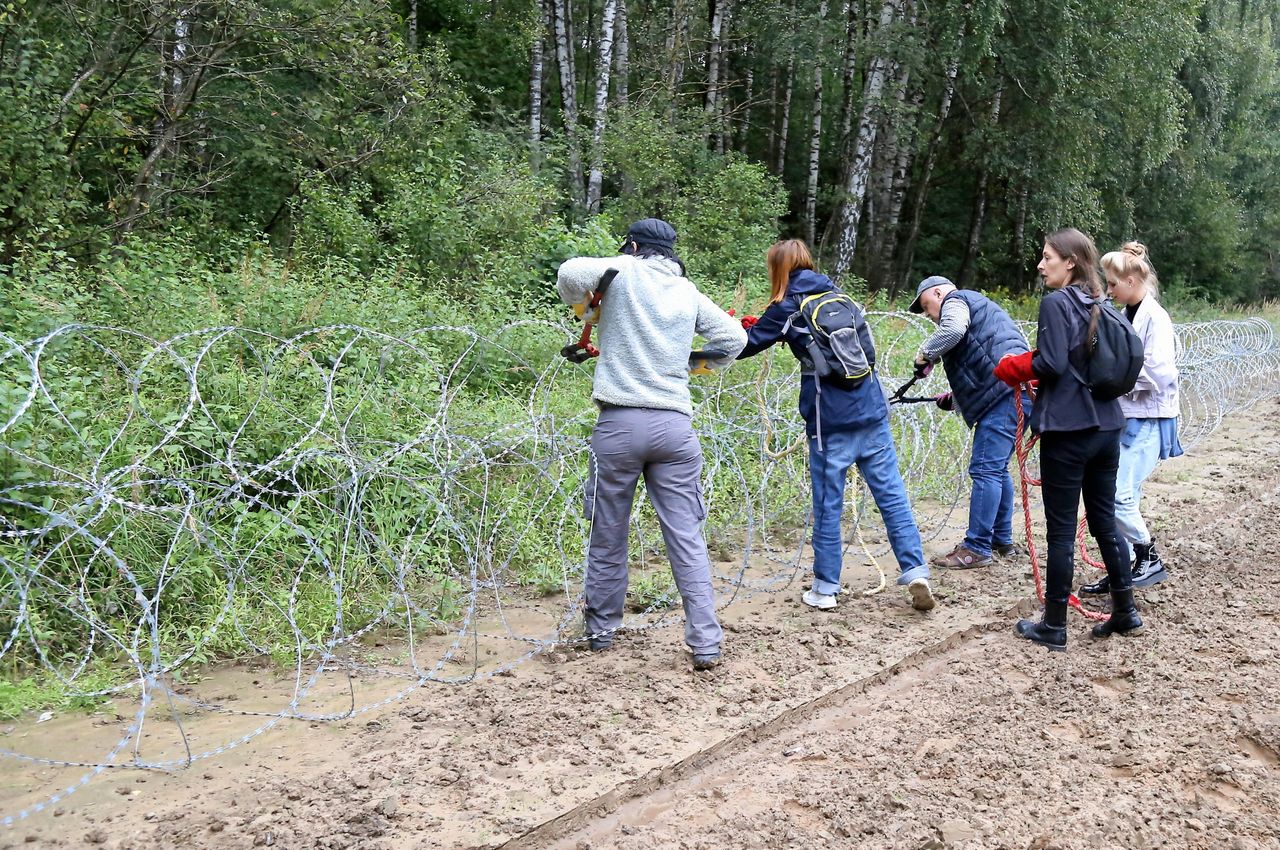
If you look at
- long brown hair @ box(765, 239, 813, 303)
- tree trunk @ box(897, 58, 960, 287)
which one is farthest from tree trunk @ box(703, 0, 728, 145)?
long brown hair @ box(765, 239, 813, 303)

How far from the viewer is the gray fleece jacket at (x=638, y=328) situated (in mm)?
4383

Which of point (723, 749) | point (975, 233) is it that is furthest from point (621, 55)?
point (723, 749)

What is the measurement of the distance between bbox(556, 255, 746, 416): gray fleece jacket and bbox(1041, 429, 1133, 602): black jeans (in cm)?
170

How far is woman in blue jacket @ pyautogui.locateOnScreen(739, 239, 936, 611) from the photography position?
5176mm

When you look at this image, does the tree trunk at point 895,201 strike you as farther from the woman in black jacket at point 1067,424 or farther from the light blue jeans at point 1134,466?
the woman in black jacket at point 1067,424

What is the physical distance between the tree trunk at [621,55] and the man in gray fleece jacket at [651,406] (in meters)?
12.3

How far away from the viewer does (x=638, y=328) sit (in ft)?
14.5

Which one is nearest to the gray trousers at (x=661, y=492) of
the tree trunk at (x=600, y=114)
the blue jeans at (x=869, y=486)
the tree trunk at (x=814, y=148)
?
the blue jeans at (x=869, y=486)

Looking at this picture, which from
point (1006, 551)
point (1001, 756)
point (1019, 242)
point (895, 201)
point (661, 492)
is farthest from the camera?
point (1019, 242)

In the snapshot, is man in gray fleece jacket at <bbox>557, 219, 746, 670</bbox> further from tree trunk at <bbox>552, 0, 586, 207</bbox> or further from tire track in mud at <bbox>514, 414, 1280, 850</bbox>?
tree trunk at <bbox>552, 0, 586, 207</bbox>

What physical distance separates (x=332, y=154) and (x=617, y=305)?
8.91 metres

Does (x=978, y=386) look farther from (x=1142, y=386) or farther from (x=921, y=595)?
(x=921, y=595)

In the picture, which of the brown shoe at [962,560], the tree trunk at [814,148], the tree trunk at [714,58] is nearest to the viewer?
the brown shoe at [962,560]

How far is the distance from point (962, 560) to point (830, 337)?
209 cm
